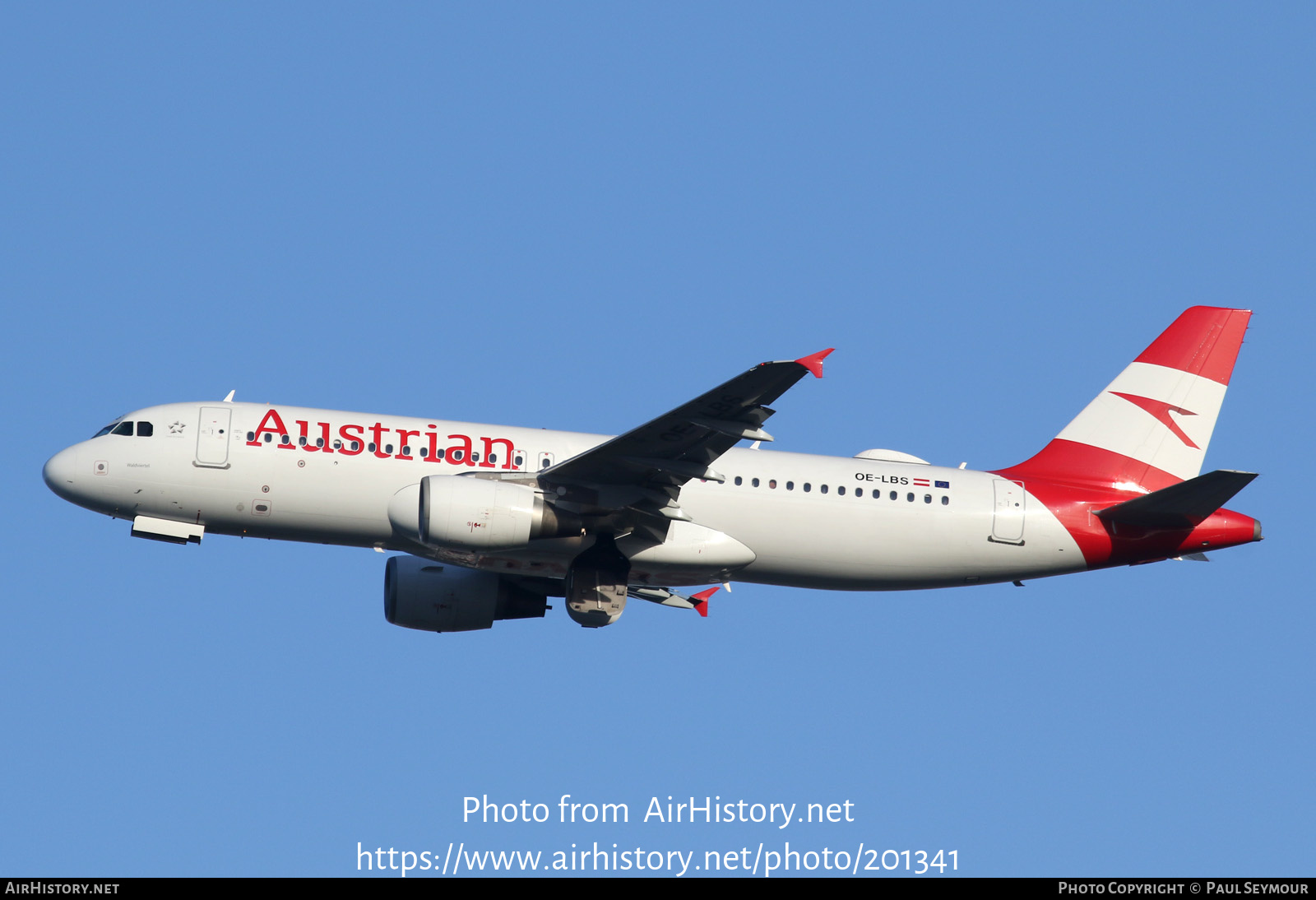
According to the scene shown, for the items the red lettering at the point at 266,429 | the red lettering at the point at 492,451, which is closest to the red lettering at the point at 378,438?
the red lettering at the point at 266,429

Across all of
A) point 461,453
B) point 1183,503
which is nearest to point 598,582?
point 461,453

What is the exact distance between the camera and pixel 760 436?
97.3 feet

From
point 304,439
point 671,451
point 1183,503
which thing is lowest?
point 1183,503

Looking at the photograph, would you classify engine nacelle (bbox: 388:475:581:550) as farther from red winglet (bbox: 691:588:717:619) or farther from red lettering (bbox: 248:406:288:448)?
red winglet (bbox: 691:588:717:619)

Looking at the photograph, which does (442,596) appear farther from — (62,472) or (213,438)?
(62,472)

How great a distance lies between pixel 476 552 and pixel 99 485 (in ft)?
28.8

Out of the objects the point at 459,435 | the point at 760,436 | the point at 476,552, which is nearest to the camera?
the point at 760,436

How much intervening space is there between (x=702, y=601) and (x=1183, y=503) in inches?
451

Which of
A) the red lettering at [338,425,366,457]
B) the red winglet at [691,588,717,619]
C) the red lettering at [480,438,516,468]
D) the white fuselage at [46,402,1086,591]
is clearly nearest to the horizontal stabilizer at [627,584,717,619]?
the red winglet at [691,588,717,619]

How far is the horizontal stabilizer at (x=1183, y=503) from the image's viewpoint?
33000 mm

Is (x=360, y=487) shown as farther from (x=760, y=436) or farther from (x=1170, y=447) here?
(x=1170, y=447)

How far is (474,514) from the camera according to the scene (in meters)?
31.4
